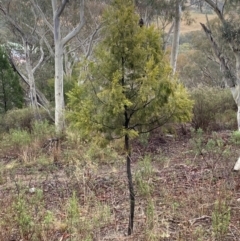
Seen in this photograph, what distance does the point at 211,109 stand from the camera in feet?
43.1

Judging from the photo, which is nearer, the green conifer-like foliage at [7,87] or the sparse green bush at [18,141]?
the sparse green bush at [18,141]

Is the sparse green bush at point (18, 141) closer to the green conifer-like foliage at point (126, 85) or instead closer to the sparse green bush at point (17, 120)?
the sparse green bush at point (17, 120)

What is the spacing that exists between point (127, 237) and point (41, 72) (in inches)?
931

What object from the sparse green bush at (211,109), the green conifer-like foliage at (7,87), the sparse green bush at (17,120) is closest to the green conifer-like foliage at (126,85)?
the sparse green bush at (211,109)

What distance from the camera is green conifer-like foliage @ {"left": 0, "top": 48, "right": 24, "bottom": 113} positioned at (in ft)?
59.6

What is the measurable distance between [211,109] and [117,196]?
7.63 meters

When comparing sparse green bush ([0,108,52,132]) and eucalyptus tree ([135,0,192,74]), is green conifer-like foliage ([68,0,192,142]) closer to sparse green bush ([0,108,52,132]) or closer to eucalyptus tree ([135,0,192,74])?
eucalyptus tree ([135,0,192,74])

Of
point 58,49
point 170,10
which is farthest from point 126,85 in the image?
point 170,10

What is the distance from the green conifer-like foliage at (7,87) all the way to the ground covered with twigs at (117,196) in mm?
8759

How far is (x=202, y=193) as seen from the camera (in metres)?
5.84

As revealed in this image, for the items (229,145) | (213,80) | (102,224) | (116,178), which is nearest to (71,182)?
(116,178)

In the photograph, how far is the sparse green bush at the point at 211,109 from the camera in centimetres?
1284

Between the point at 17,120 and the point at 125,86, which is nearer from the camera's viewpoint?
the point at 125,86

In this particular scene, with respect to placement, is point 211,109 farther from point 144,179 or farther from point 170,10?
point 144,179
